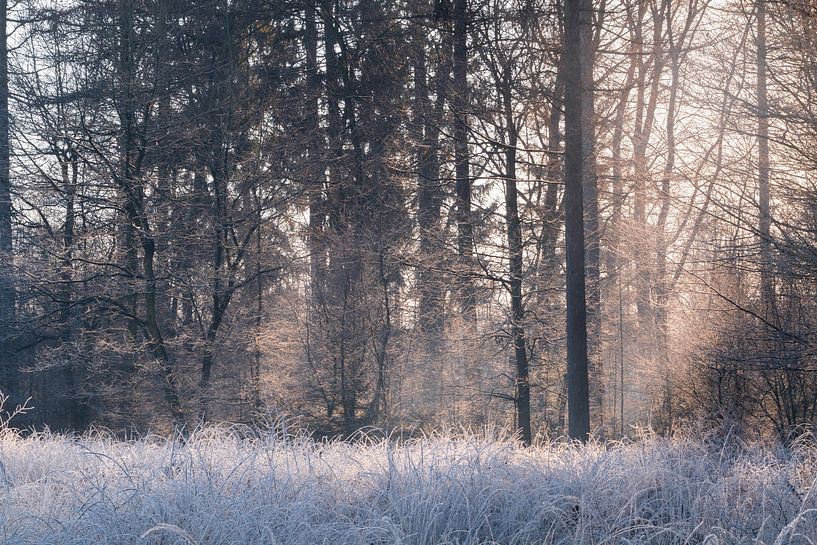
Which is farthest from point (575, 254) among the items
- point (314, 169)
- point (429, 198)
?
point (314, 169)

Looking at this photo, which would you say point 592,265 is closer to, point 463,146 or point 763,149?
point 463,146

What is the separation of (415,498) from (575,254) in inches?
235

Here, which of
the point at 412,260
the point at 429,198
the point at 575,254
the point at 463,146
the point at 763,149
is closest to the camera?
the point at 763,149

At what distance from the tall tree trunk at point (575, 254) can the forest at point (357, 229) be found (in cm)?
3

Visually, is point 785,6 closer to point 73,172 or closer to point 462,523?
point 462,523

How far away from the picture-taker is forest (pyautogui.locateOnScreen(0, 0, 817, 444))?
11.0 metres

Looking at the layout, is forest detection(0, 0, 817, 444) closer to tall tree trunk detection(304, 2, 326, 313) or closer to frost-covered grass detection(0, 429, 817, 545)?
tall tree trunk detection(304, 2, 326, 313)

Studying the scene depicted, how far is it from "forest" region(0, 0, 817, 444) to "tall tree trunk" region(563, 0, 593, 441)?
0.03 metres

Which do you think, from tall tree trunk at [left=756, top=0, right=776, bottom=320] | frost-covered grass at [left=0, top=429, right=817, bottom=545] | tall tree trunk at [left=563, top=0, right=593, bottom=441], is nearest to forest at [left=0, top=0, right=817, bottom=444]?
tall tree trunk at [left=563, top=0, right=593, bottom=441]

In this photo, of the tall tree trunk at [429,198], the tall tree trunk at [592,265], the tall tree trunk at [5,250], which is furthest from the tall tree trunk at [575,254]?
the tall tree trunk at [5,250]

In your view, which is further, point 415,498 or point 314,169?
point 314,169

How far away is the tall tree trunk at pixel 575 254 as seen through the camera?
32.2 ft

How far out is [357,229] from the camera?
1675cm

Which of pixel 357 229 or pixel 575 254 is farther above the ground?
pixel 357 229
